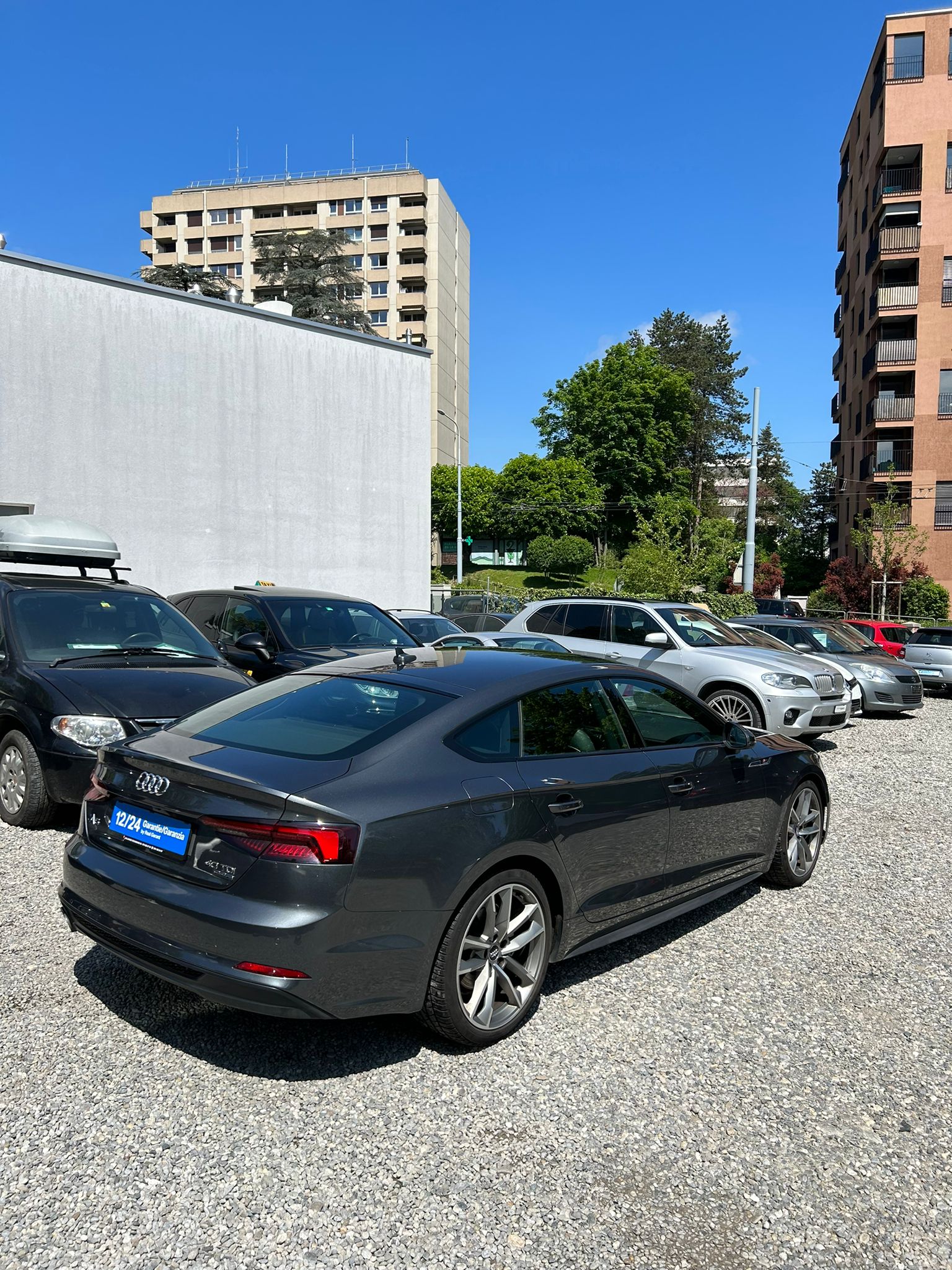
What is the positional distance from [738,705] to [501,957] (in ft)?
25.3

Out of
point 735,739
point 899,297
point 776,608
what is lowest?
point 776,608

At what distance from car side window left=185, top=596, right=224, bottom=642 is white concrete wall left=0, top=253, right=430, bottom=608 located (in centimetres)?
781

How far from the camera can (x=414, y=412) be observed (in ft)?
72.6

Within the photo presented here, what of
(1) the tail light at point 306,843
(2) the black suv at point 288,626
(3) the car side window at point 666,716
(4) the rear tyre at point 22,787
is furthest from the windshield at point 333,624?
(1) the tail light at point 306,843

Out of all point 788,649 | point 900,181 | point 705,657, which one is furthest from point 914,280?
point 705,657

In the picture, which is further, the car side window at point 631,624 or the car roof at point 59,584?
the car side window at point 631,624

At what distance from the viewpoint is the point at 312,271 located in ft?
186

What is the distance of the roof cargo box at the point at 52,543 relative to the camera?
339 inches

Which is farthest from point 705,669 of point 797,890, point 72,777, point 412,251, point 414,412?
point 412,251

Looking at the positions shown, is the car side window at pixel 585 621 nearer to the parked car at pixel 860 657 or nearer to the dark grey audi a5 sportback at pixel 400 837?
the parked car at pixel 860 657

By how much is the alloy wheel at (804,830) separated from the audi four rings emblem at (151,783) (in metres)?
3.73

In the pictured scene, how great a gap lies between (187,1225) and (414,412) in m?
20.8

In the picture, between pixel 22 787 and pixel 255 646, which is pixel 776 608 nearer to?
pixel 255 646

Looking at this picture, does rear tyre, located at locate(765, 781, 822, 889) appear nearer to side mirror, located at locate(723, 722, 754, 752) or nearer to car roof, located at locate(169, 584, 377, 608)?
side mirror, located at locate(723, 722, 754, 752)
